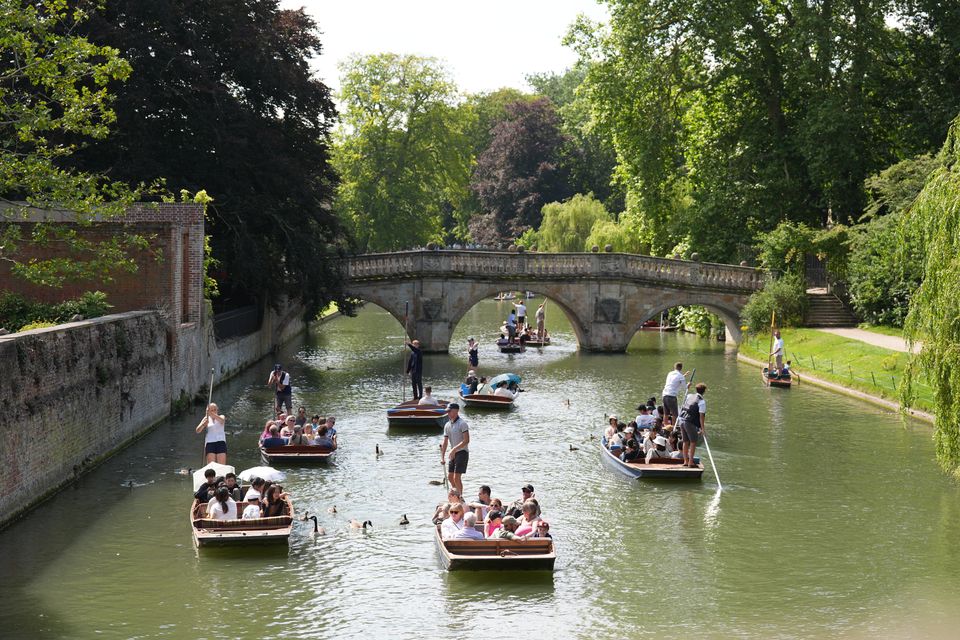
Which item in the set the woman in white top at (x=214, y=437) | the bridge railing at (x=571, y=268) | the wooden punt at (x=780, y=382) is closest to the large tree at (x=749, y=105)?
the bridge railing at (x=571, y=268)

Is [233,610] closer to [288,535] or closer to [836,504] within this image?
[288,535]

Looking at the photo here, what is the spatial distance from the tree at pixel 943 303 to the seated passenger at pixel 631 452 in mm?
5504

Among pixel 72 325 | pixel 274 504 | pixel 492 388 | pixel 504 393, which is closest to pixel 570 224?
pixel 492 388

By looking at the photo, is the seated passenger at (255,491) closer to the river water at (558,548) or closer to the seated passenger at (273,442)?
the river water at (558,548)

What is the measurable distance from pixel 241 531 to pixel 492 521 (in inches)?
148

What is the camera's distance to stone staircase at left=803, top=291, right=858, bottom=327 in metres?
44.8

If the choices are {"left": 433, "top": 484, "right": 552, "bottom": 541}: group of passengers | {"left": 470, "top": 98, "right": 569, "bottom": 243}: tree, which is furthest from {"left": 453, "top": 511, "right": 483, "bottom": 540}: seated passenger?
{"left": 470, "top": 98, "right": 569, "bottom": 243}: tree

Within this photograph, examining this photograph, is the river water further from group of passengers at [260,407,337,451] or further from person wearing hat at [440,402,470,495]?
person wearing hat at [440,402,470,495]

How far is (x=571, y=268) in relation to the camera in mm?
46344

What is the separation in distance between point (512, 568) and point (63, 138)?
72.1 ft

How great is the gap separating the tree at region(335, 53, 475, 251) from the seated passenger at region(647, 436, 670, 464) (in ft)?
144

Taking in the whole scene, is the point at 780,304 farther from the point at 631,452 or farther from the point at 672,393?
the point at 631,452

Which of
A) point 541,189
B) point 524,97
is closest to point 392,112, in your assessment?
point 541,189

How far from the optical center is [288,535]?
56.7ft
